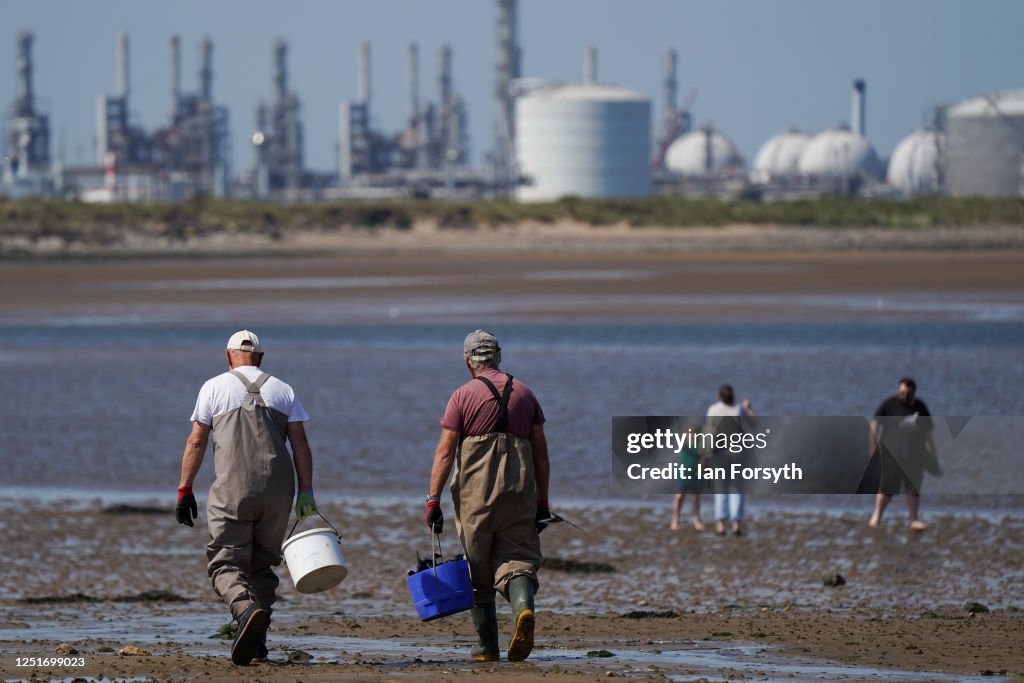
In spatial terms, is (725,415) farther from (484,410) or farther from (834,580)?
(484,410)

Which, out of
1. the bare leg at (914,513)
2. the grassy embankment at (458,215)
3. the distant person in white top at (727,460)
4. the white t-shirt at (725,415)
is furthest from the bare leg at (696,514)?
the grassy embankment at (458,215)

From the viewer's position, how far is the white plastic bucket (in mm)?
7395

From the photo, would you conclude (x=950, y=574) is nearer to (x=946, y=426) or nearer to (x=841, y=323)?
(x=946, y=426)

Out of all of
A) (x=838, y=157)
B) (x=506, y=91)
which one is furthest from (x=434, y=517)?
(x=838, y=157)

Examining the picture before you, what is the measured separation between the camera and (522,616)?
7133mm

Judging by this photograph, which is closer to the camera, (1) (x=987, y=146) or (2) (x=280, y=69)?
(1) (x=987, y=146)

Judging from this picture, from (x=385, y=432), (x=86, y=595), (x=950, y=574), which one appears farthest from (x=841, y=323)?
(x=86, y=595)

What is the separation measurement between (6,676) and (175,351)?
22349mm

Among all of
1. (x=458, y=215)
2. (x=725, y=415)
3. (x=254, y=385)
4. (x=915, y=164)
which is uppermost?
(x=915, y=164)

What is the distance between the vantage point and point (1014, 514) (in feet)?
43.4

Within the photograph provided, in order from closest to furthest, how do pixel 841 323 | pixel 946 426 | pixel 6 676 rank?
pixel 6 676 → pixel 946 426 → pixel 841 323

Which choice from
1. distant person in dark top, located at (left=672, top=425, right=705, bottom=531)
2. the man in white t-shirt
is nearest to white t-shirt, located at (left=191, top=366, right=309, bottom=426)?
the man in white t-shirt

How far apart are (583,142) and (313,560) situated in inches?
3969

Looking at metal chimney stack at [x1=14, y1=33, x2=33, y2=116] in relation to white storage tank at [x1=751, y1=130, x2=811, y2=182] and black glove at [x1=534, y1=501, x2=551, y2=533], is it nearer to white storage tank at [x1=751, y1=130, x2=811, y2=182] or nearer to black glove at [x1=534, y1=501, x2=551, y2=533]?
white storage tank at [x1=751, y1=130, x2=811, y2=182]
